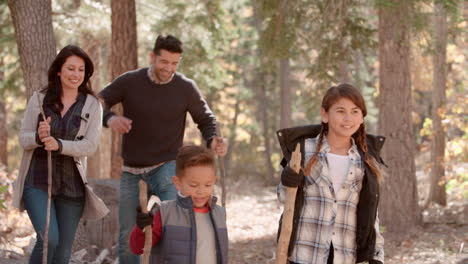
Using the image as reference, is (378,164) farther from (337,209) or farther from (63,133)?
(63,133)

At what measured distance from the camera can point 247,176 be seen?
3172cm

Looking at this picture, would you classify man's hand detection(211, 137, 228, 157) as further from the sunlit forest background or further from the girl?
the sunlit forest background

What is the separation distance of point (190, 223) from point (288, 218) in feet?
2.08

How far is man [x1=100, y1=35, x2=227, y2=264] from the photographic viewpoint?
562cm

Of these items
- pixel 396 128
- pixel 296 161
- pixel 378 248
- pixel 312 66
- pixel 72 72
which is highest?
pixel 312 66

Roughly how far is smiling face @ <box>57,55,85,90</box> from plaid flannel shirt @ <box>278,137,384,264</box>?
1933 millimetres

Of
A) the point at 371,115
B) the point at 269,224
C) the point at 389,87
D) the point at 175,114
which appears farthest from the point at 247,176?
the point at 175,114

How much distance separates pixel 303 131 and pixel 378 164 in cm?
56

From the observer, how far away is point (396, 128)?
35.6 ft

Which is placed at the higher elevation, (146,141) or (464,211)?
(146,141)

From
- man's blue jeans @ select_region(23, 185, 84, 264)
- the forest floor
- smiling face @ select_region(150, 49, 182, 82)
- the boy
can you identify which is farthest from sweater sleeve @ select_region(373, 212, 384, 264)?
the forest floor

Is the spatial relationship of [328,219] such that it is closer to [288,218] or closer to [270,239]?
[288,218]

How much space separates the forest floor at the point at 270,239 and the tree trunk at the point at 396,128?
409mm

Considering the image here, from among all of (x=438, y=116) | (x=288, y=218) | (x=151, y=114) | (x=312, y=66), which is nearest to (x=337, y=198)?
(x=288, y=218)
